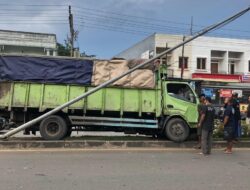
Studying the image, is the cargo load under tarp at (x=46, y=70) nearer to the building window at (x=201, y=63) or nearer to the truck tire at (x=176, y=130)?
the truck tire at (x=176, y=130)

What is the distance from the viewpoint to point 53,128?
14.9 metres

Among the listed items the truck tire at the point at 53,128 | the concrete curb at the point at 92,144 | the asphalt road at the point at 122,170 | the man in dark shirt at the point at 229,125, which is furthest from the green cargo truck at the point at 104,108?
the asphalt road at the point at 122,170

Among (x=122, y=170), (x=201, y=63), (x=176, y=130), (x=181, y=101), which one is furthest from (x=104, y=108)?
(x=201, y=63)

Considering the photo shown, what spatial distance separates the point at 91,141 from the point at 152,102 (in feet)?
8.53

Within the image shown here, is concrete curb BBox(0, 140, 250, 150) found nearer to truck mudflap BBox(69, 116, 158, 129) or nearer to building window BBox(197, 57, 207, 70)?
truck mudflap BBox(69, 116, 158, 129)

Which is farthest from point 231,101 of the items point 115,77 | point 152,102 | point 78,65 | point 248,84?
point 248,84

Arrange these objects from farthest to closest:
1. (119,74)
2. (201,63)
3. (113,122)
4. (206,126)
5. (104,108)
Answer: (201,63), (119,74), (113,122), (104,108), (206,126)

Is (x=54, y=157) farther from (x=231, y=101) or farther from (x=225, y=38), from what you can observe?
(x=225, y=38)

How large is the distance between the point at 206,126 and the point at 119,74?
3.49 meters

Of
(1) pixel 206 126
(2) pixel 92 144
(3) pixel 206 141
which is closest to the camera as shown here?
(3) pixel 206 141

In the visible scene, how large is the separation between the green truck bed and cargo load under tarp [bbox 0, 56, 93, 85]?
0.86 ft

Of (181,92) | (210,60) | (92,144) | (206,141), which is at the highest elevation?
(210,60)

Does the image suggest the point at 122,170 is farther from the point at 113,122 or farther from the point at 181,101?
the point at 181,101

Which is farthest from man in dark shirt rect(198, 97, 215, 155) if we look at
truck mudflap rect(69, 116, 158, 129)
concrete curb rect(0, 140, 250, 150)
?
truck mudflap rect(69, 116, 158, 129)
